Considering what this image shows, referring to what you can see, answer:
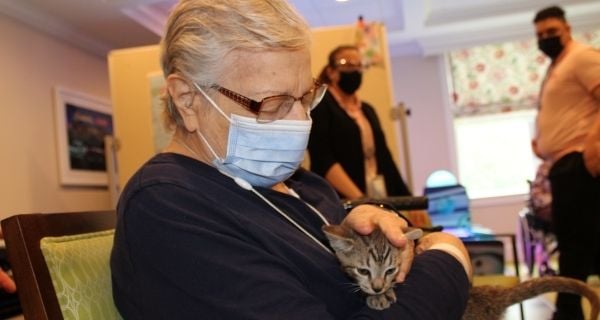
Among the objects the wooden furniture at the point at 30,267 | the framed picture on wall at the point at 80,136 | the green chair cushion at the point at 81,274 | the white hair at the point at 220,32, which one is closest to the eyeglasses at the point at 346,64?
the white hair at the point at 220,32

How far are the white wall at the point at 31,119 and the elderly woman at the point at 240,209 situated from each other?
3.05 m

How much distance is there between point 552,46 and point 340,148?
1232mm

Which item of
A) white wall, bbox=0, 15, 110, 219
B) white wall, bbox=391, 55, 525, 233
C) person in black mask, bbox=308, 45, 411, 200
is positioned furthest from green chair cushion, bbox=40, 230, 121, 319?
white wall, bbox=391, 55, 525, 233

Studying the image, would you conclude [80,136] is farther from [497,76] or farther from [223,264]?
[497,76]

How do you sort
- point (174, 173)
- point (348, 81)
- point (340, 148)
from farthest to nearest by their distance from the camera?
point (348, 81) < point (340, 148) < point (174, 173)

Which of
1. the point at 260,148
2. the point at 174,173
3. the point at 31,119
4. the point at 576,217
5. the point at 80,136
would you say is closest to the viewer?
the point at 174,173

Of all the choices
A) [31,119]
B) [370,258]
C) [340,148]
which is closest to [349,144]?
[340,148]

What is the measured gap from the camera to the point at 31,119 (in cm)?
389

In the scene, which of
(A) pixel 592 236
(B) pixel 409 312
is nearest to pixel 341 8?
(A) pixel 592 236

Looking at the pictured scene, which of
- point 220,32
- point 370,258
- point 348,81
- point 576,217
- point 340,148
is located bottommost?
point 576,217

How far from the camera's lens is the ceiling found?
3.91 m

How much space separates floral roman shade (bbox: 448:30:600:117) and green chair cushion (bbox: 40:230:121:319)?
5.60 meters

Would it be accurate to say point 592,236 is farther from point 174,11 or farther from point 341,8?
point 341,8

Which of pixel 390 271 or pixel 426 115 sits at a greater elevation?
pixel 426 115
